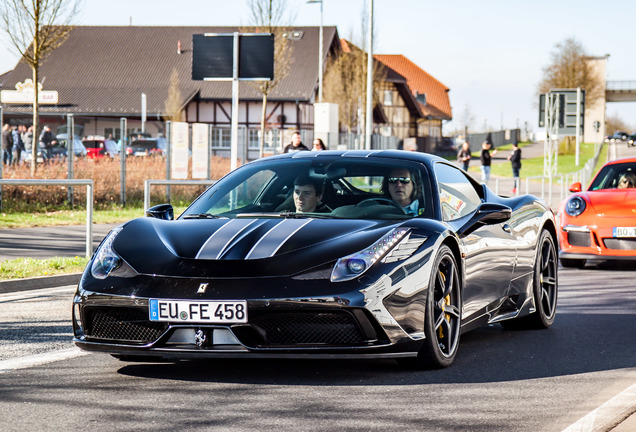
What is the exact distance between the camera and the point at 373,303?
532 centimetres

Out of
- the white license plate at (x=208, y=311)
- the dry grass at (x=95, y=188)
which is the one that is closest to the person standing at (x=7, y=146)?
the dry grass at (x=95, y=188)

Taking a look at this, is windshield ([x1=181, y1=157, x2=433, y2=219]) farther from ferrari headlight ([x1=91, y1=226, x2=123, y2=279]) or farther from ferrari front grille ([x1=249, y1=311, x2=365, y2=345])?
ferrari front grille ([x1=249, y1=311, x2=365, y2=345])

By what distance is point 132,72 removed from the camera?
6347 cm

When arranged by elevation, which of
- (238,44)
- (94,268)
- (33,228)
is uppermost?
(238,44)

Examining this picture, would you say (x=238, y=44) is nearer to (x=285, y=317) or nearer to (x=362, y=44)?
(x=285, y=317)

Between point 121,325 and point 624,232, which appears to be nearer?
point 121,325

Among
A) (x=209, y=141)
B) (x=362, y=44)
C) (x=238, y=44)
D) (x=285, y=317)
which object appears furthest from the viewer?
(x=362, y=44)

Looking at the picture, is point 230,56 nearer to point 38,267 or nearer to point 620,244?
point 38,267

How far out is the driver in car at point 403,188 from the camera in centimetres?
636

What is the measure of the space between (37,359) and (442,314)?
2.30 m

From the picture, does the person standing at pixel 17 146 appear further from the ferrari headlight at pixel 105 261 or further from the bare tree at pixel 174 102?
the bare tree at pixel 174 102

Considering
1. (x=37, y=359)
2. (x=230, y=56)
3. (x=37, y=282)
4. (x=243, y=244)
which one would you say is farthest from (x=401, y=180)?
(x=230, y=56)

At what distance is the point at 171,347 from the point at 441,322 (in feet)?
5.04

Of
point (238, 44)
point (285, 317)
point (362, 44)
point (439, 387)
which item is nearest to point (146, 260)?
point (285, 317)
